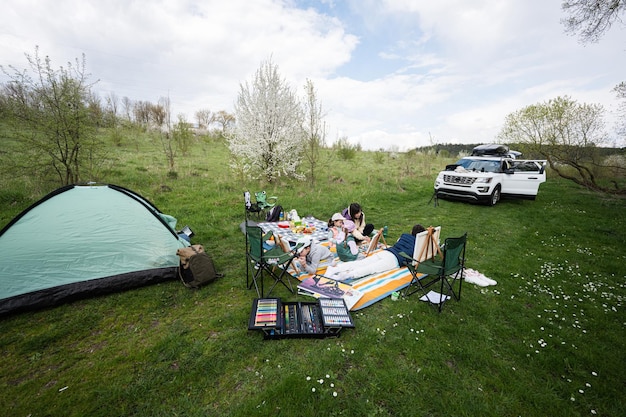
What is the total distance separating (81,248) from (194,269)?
65.9 inches

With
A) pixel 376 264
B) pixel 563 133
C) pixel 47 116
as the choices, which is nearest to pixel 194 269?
pixel 376 264

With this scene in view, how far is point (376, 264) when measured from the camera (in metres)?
4.93

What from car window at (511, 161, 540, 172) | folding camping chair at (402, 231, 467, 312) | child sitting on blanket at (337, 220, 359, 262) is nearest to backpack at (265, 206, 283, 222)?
child sitting on blanket at (337, 220, 359, 262)

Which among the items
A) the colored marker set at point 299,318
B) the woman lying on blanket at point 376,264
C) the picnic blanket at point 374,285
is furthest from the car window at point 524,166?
the colored marker set at point 299,318

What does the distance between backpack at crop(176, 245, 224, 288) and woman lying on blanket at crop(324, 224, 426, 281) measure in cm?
211

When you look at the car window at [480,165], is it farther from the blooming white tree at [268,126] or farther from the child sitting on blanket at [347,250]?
the child sitting on blanket at [347,250]

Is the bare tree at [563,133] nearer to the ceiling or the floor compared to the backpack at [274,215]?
nearer to the ceiling

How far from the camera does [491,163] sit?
11266 millimetres

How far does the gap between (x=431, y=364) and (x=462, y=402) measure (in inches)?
18.3

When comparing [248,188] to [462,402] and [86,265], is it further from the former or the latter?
[462,402]

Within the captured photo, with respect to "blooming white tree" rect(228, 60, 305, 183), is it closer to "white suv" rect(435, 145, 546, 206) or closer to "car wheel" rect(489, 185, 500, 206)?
"white suv" rect(435, 145, 546, 206)

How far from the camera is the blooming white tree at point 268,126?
514 inches

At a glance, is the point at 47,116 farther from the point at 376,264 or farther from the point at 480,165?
the point at 480,165

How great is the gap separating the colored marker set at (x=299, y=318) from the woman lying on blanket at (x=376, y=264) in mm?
898
